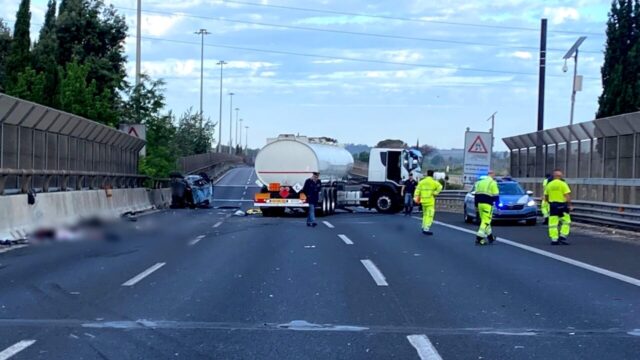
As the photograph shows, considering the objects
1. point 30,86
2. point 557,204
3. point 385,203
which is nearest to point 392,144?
point 385,203

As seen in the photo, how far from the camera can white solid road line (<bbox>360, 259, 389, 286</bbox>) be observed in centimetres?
1354

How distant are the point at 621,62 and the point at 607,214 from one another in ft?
75.8

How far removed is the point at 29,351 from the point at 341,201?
33196 mm

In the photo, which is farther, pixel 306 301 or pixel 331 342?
pixel 306 301

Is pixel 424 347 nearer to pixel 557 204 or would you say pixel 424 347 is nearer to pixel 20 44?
pixel 557 204

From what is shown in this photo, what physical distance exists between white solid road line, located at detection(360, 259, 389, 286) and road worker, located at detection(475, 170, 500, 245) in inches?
184

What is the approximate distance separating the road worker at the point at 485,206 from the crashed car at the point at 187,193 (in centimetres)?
2389

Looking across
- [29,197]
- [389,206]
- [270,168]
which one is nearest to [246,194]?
[389,206]

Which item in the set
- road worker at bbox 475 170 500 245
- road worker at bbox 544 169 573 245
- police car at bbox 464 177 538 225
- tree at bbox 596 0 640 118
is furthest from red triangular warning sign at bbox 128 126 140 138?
tree at bbox 596 0 640 118

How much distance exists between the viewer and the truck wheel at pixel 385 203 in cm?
4109

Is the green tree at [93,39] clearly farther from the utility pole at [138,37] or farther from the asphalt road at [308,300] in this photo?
the asphalt road at [308,300]

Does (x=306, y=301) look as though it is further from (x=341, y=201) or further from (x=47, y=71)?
(x=47, y=71)

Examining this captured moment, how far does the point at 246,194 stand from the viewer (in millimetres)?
63406

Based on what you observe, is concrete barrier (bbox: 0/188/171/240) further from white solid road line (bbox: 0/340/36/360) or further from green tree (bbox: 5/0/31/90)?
green tree (bbox: 5/0/31/90)
